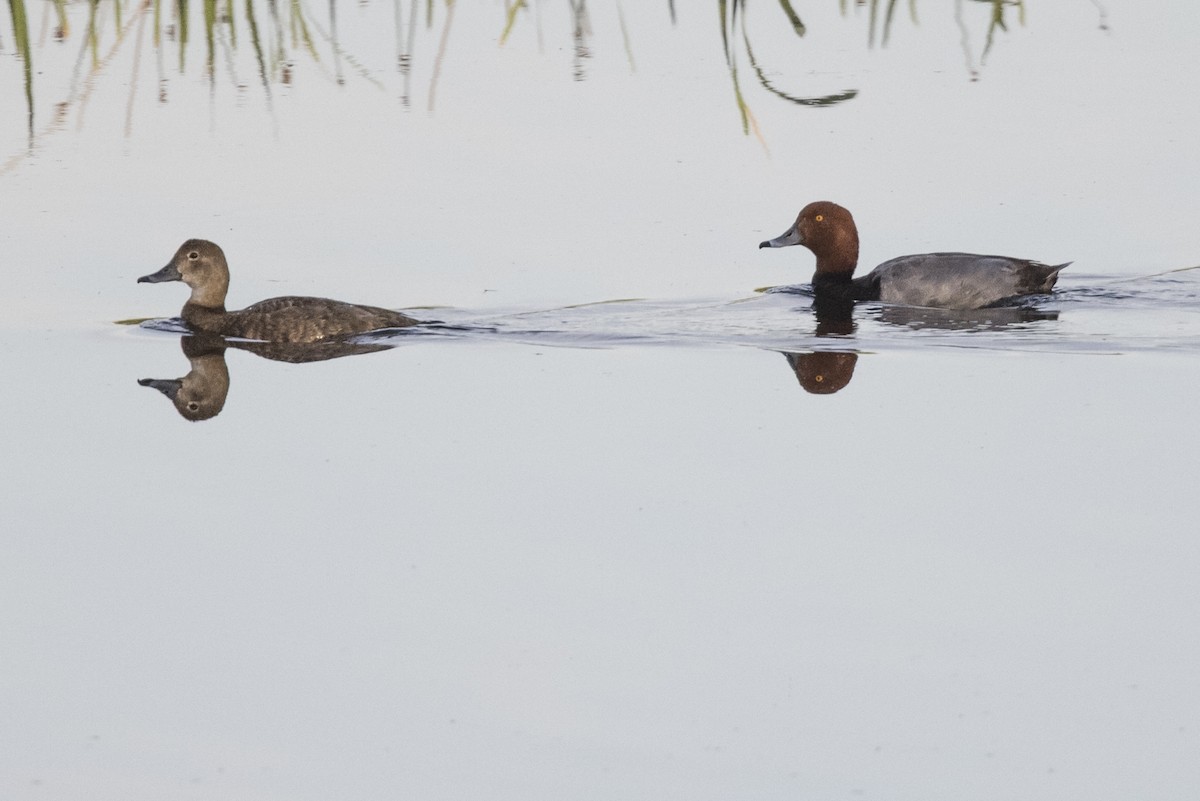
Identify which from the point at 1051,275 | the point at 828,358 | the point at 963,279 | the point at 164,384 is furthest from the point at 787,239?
the point at 164,384

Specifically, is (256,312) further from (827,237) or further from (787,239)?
(827,237)

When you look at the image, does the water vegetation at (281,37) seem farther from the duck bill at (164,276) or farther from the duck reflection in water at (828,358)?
the duck bill at (164,276)

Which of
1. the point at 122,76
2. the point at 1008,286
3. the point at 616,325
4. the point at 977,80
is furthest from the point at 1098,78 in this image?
the point at 122,76

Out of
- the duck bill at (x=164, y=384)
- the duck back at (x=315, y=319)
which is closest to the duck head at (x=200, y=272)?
the duck back at (x=315, y=319)

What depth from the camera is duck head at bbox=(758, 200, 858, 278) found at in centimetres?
1150

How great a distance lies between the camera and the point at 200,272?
10.4 metres

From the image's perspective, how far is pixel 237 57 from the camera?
16156 millimetres

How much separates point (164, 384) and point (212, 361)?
0.70m

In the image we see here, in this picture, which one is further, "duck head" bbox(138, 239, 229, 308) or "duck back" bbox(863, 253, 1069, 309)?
"duck back" bbox(863, 253, 1069, 309)

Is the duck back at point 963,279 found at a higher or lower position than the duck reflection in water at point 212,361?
higher

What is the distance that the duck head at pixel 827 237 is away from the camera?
453 inches

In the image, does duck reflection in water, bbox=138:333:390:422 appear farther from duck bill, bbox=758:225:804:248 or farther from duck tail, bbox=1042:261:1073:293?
duck tail, bbox=1042:261:1073:293

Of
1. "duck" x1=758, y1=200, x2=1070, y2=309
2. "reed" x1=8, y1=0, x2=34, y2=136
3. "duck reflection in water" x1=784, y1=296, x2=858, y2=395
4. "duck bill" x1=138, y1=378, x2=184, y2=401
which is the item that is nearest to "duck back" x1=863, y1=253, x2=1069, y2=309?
"duck" x1=758, y1=200, x2=1070, y2=309

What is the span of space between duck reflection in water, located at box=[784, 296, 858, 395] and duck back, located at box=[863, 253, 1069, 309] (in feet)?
1.30
